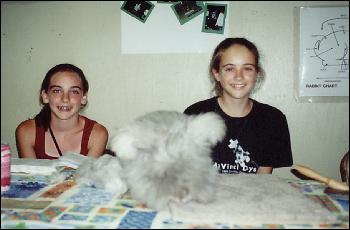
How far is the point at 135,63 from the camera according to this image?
212 cm

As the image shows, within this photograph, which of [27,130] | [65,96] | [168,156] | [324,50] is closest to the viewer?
[168,156]

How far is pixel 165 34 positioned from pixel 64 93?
2.54 feet

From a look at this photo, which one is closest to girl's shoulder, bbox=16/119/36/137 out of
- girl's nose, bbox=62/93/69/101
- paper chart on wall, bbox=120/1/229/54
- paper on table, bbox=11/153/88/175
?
girl's nose, bbox=62/93/69/101

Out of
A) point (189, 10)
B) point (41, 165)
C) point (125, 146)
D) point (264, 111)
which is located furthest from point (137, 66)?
point (125, 146)

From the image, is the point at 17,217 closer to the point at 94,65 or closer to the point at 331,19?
the point at 94,65

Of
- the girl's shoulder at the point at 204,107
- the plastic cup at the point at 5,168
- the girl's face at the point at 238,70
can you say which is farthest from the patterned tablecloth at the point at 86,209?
the girl's shoulder at the point at 204,107

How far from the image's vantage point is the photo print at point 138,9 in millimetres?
2041

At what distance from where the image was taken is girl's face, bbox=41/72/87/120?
1.74 m

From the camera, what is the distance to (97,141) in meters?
1.88

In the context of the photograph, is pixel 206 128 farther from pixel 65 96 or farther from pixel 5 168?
pixel 65 96

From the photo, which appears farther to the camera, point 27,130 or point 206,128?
point 27,130

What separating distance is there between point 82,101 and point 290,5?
1.48 m

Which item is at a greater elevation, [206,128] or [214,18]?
[214,18]

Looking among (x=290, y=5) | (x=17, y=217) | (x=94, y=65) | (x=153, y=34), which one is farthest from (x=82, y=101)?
(x=290, y=5)
